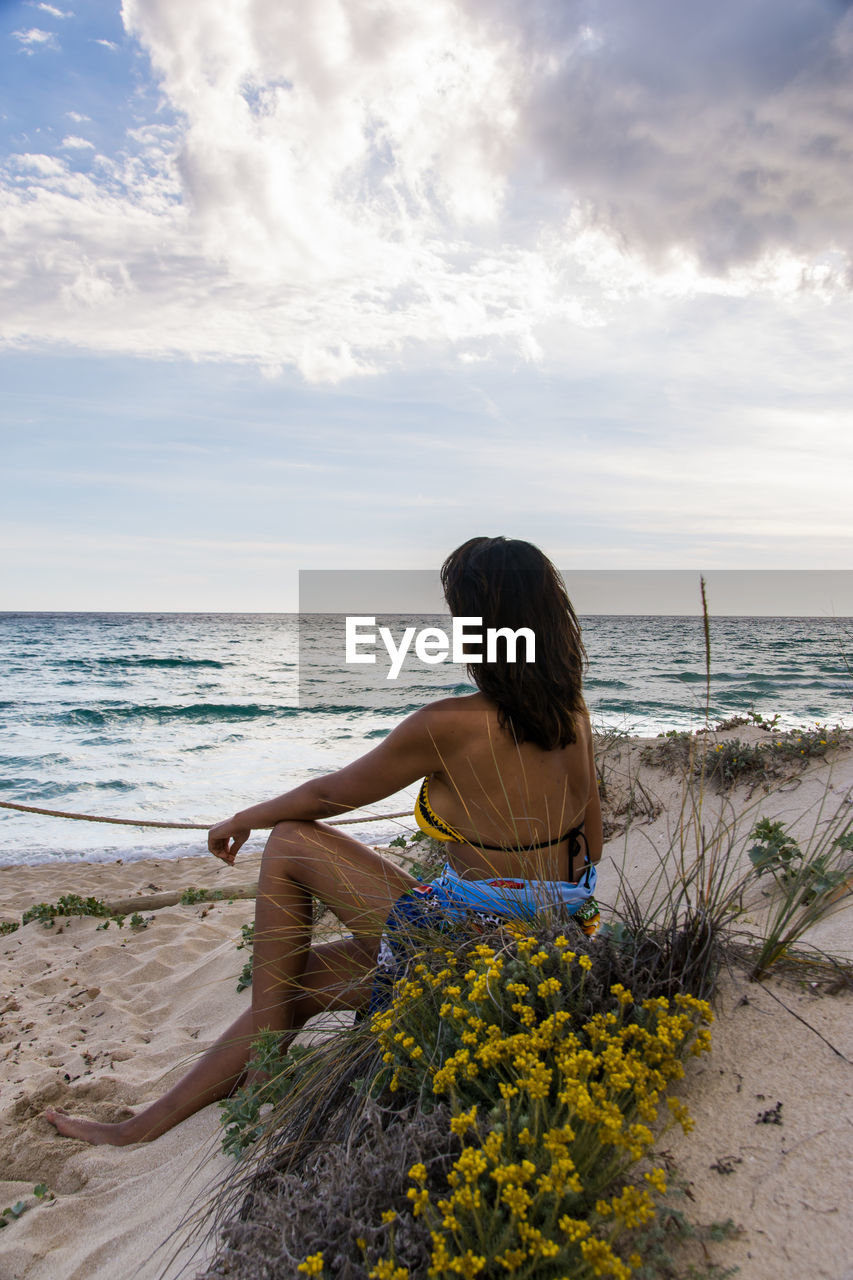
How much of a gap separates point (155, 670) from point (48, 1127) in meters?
26.9

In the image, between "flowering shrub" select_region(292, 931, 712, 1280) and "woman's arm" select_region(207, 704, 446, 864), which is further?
"woman's arm" select_region(207, 704, 446, 864)

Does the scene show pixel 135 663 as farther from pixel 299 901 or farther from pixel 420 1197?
pixel 420 1197

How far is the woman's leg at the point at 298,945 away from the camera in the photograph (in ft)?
7.89

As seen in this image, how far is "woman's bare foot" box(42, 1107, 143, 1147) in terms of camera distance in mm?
2635

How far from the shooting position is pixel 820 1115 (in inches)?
64.1

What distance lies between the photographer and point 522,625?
2.38 m

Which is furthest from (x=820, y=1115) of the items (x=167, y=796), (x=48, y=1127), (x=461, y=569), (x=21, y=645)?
(x=21, y=645)

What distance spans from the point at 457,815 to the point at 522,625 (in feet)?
2.10

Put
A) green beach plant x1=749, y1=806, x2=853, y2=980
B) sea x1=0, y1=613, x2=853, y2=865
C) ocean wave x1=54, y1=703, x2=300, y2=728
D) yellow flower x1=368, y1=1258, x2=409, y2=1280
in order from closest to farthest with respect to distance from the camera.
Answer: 1. yellow flower x1=368, y1=1258, x2=409, y2=1280
2. green beach plant x1=749, y1=806, x2=853, y2=980
3. sea x1=0, y1=613, x2=853, y2=865
4. ocean wave x1=54, y1=703, x2=300, y2=728

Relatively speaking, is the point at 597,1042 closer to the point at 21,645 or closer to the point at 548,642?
the point at 548,642

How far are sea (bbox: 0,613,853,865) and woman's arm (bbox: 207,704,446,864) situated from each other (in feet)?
6.24

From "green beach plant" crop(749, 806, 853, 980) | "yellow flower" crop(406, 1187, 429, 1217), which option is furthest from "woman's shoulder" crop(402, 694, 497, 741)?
"yellow flower" crop(406, 1187, 429, 1217)

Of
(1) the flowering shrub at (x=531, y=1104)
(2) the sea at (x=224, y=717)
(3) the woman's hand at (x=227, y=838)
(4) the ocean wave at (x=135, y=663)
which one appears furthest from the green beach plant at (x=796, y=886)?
(4) the ocean wave at (x=135, y=663)

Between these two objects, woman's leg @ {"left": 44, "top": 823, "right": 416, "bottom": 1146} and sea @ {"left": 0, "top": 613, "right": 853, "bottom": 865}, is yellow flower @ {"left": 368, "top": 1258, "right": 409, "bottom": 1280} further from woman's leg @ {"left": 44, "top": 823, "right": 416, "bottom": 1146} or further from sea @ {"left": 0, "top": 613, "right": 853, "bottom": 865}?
sea @ {"left": 0, "top": 613, "right": 853, "bottom": 865}
